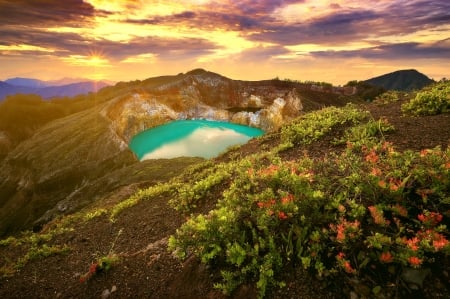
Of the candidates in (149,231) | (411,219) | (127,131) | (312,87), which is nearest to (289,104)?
(312,87)

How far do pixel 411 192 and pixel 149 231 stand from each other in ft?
27.2

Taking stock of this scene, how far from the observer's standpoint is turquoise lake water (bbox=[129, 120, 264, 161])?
156ft

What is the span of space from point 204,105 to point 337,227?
6864 cm

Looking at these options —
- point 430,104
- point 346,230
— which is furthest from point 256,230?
point 430,104

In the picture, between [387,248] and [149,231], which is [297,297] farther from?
[149,231]

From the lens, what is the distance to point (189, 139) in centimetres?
5331

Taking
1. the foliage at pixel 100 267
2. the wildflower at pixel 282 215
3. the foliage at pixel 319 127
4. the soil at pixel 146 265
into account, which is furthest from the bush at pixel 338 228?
the foliage at pixel 319 127

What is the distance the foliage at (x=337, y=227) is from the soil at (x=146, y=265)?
33 cm

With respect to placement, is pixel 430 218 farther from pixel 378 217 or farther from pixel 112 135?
pixel 112 135

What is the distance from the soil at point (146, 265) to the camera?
5.11 meters

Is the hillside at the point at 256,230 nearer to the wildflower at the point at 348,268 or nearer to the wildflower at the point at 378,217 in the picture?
the wildflower at the point at 348,268

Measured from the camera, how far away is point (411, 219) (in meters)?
4.96

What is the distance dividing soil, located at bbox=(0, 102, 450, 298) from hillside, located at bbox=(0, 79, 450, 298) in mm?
29

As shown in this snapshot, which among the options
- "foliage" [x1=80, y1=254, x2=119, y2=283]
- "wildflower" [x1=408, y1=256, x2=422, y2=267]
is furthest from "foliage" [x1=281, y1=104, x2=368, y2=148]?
"wildflower" [x1=408, y1=256, x2=422, y2=267]
